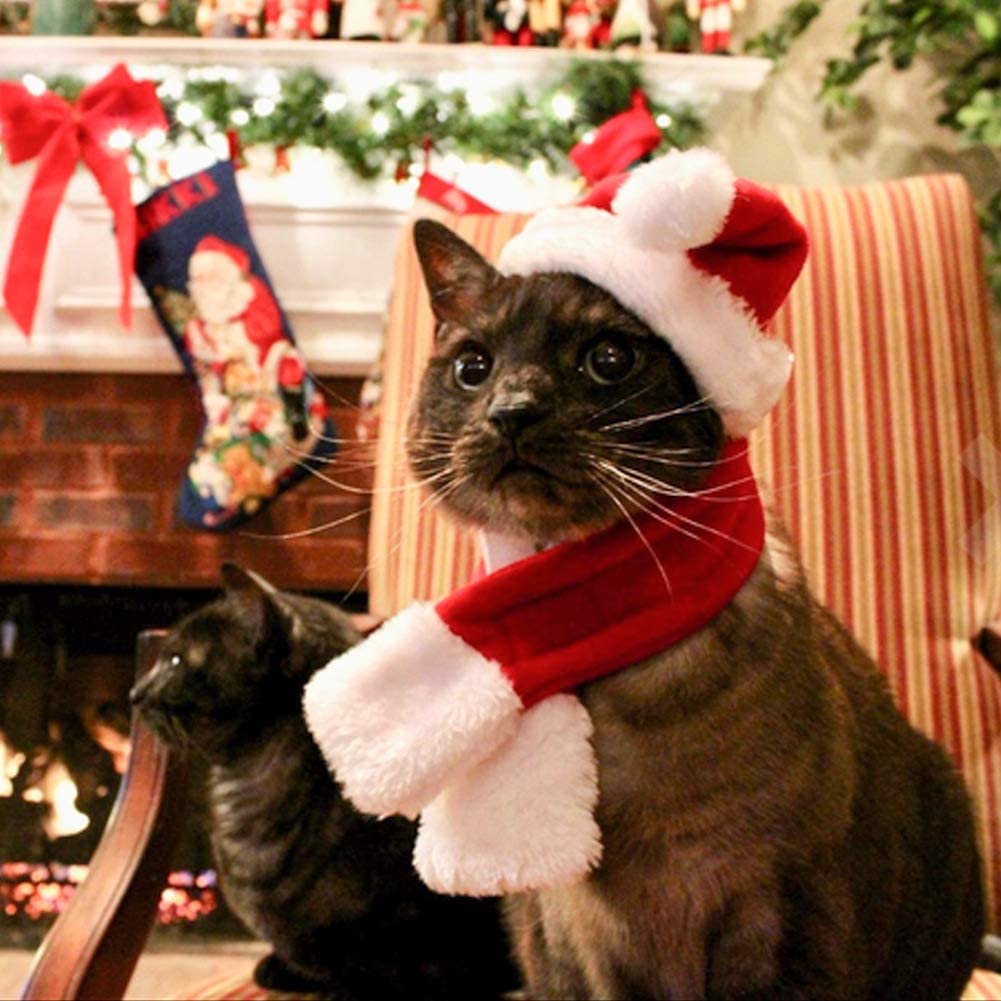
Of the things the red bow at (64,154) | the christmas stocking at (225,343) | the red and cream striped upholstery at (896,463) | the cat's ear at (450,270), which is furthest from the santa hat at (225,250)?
the cat's ear at (450,270)

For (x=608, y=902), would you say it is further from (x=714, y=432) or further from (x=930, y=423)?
(x=930, y=423)

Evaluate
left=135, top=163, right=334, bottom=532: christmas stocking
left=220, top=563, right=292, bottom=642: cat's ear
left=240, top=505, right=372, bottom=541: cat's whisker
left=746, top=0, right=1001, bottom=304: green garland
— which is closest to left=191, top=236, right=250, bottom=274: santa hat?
left=135, top=163, right=334, bottom=532: christmas stocking

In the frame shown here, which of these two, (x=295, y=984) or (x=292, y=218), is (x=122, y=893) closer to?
(x=295, y=984)

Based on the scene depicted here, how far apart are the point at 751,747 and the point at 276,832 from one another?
0.48 meters

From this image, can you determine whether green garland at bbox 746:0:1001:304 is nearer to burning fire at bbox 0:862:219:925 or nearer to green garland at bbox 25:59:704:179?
green garland at bbox 25:59:704:179

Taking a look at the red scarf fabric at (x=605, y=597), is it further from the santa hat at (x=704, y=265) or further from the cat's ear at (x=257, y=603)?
the cat's ear at (x=257, y=603)

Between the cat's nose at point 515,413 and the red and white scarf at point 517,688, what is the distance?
3.2 inches

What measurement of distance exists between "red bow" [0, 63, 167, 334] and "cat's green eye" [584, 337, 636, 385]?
1.20m

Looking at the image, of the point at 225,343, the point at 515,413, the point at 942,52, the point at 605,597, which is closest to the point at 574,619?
the point at 605,597

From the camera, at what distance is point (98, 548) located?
71.3 inches

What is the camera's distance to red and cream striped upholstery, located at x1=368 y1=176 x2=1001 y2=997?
104 centimetres

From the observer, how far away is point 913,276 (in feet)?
3.62

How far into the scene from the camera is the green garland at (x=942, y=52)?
1.59 meters

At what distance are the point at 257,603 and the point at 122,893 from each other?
11.1 inches
